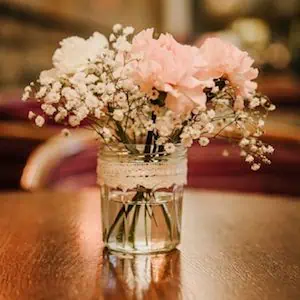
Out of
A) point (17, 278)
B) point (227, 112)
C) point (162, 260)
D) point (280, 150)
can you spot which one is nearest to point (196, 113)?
point (227, 112)

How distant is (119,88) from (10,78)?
4.80 metres

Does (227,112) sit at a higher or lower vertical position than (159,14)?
lower

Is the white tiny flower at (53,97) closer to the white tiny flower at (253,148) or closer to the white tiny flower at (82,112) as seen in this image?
the white tiny flower at (82,112)

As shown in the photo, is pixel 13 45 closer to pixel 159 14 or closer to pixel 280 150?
pixel 159 14

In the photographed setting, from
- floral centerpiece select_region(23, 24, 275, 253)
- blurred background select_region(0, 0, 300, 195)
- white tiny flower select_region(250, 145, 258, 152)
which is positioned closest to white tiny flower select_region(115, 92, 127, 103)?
floral centerpiece select_region(23, 24, 275, 253)

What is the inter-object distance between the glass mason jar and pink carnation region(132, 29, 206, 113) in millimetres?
129

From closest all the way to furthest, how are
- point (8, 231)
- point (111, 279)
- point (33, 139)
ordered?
Answer: point (111, 279), point (8, 231), point (33, 139)

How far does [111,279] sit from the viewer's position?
1188 millimetres

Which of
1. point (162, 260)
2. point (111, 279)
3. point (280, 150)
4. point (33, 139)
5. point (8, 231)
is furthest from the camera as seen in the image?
point (33, 139)

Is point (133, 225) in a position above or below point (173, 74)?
below

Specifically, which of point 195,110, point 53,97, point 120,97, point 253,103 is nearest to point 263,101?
point 253,103

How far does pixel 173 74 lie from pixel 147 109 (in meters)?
0.08

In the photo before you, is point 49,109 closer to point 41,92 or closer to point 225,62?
point 41,92

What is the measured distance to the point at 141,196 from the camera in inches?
51.5
